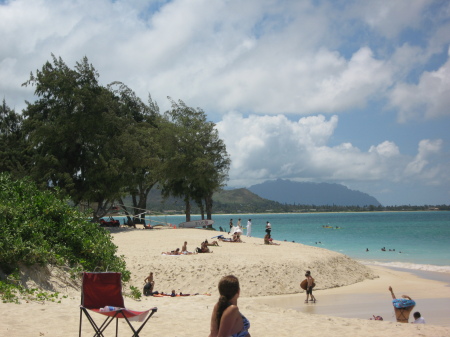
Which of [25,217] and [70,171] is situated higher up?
[70,171]

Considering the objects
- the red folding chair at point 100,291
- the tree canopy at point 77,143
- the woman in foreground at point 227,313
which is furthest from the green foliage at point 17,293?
the tree canopy at point 77,143

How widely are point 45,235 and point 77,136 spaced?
19888mm

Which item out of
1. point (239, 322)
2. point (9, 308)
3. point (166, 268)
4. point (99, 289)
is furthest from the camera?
point (166, 268)

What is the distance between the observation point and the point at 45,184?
3005 centimetres

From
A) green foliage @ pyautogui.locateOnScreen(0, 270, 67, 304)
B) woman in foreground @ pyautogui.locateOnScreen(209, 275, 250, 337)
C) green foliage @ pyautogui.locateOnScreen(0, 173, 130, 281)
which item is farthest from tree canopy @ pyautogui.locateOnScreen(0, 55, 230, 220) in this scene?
woman in foreground @ pyautogui.locateOnScreen(209, 275, 250, 337)

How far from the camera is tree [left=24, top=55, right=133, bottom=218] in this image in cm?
3159

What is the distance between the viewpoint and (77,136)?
32.9 meters

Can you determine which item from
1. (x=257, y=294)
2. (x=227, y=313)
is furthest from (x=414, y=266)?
(x=227, y=313)

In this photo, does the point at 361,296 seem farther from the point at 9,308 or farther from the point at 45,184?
the point at 45,184

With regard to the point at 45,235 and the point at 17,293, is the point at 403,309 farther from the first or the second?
the point at 45,235

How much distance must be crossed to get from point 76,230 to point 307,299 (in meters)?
8.27

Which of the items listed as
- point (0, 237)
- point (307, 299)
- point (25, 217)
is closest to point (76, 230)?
point (25, 217)

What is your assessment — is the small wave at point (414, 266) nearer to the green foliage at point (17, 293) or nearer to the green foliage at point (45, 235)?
the green foliage at point (45, 235)

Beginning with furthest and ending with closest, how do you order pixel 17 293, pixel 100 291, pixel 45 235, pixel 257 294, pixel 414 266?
pixel 414 266, pixel 257 294, pixel 45 235, pixel 17 293, pixel 100 291
